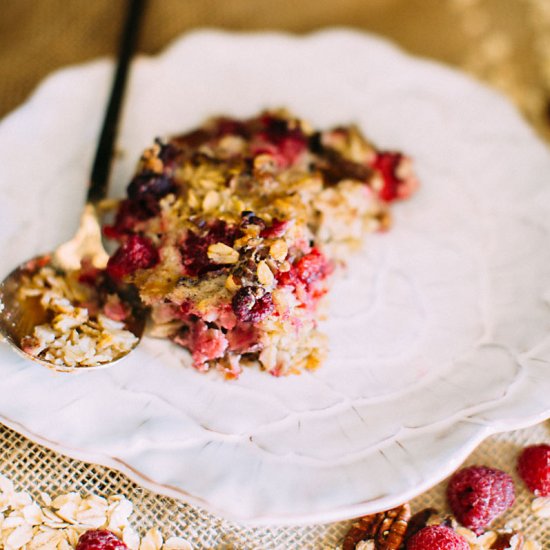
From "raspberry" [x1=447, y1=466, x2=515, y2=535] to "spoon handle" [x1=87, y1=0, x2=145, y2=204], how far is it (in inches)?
58.8

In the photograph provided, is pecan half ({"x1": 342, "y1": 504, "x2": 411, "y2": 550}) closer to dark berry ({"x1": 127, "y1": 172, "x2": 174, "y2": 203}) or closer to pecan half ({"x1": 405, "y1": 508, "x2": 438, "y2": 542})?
pecan half ({"x1": 405, "y1": 508, "x2": 438, "y2": 542})

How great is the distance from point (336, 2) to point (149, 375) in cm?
216

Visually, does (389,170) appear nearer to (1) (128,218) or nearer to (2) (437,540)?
(1) (128,218)

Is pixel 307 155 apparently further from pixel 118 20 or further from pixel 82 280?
pixel 118 20

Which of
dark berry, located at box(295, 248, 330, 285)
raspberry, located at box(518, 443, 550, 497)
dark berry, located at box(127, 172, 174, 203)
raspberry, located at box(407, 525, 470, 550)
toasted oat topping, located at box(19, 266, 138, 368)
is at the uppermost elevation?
dark berry, located at box(127, 172, 174, 203)

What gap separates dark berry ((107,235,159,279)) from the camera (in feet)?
6.57

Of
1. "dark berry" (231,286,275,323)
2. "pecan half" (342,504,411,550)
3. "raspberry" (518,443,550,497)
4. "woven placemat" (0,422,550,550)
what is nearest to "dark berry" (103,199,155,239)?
"dark berry" (231,286,275,323)

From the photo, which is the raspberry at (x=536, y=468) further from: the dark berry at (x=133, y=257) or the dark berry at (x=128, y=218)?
the dark berry at (x=128, y=218)

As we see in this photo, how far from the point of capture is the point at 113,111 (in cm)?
245

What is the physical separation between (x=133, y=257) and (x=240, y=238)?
0.34 metres

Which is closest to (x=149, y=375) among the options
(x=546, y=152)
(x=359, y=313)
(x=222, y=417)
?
(x=222, y=417)

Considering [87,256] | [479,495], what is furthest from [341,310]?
[87,256]

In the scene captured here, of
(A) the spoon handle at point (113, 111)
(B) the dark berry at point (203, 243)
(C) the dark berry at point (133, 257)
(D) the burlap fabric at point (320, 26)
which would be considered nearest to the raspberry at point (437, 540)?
(B) the dark berry at point (203, 243)

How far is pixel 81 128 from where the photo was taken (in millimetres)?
2455
